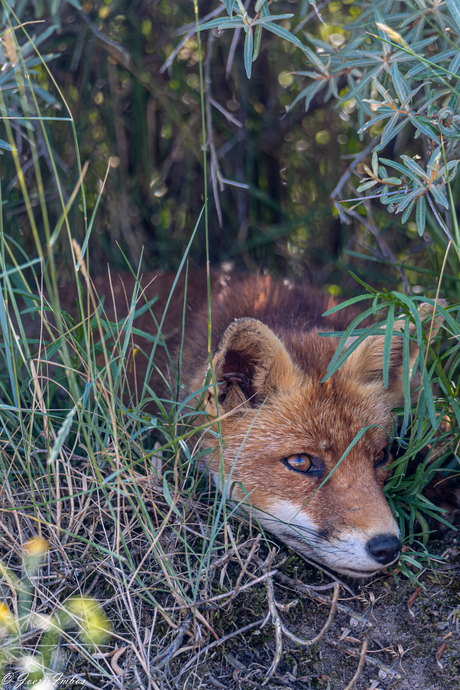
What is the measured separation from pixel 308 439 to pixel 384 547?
61cm

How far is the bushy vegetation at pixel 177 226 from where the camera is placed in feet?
7.73

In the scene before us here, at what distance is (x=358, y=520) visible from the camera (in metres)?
2.53

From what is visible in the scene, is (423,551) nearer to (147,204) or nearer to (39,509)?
(39,509)

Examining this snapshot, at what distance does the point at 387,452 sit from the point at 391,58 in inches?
75.6

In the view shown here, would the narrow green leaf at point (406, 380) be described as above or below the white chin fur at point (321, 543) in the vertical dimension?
above

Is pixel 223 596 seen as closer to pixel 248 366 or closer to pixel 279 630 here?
pixel 279 630

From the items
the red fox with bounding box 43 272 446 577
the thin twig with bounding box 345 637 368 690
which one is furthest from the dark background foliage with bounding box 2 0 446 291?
the thin twig with bounding box 345 637 368 690

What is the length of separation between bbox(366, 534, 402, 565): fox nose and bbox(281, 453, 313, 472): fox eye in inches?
19.5

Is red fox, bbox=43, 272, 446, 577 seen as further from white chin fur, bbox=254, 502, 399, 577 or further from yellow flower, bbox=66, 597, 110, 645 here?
yellow flower, bbox=66, 597, 110, 645

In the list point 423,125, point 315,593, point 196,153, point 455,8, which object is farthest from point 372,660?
point 196,153

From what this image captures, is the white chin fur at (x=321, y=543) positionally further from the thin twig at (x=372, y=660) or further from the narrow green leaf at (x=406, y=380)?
the narrow green leaf at (x=406, y=380)

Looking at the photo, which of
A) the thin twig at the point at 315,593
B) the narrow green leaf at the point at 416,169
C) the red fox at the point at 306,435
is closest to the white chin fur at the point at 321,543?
the red fox at the point at 306,435

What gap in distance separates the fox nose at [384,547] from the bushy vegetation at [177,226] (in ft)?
0.61

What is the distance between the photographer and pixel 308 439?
2.80m
